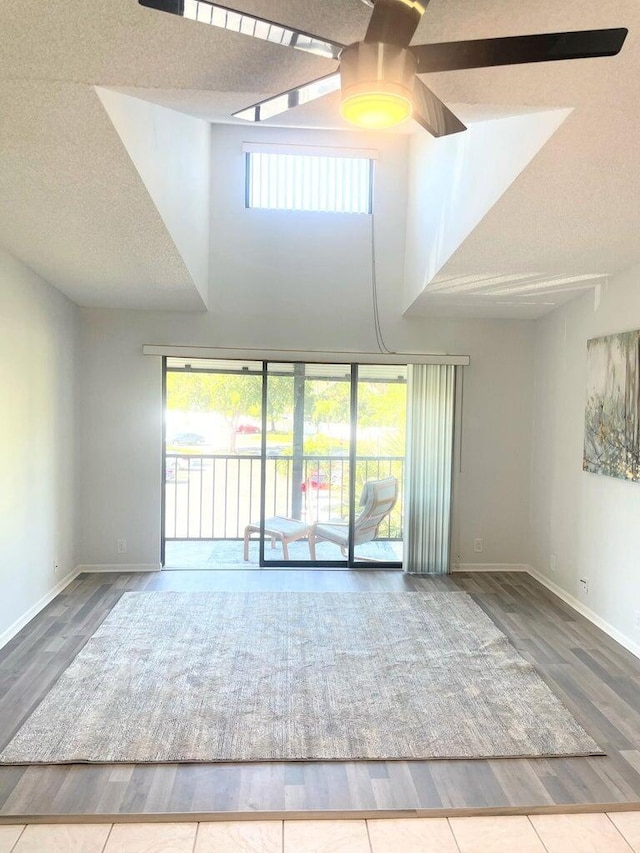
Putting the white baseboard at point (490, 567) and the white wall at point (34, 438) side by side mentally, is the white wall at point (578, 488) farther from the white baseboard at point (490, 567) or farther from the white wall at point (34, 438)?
the white wall at point (34, 438)

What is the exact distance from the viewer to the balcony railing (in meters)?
5.14

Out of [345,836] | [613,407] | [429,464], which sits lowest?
[345,836]

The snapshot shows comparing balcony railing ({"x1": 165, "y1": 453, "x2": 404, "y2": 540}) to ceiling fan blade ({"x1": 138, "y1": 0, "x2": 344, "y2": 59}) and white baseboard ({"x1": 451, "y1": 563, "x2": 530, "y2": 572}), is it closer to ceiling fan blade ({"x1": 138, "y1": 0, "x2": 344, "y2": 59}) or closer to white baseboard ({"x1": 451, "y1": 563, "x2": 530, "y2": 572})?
white baseboard ({"x1": 451, "y1": 563, "x2": 530, "y2": 572})

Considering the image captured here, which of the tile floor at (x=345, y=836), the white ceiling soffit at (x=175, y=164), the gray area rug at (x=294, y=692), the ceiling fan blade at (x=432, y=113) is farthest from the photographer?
the gray area rug at (x=294, y=692)

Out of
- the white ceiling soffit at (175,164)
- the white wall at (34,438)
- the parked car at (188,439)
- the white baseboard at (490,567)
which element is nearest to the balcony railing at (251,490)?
the parked car at (188,439)

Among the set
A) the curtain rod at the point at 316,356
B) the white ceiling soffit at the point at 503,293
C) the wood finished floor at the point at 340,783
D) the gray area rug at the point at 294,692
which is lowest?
the wood finished floor at the point at 340,783

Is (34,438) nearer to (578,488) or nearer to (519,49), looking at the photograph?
(519,49)

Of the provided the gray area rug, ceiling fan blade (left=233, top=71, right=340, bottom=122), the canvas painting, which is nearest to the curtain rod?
the canvas painting

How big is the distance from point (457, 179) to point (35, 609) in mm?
3964

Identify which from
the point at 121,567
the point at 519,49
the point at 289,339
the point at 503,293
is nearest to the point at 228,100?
the point at 519,49

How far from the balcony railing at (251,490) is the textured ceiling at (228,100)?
94.5 inches

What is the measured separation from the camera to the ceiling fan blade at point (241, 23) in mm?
1175

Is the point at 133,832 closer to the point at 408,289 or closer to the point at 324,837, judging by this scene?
the point at 324,837

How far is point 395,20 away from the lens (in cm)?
125
